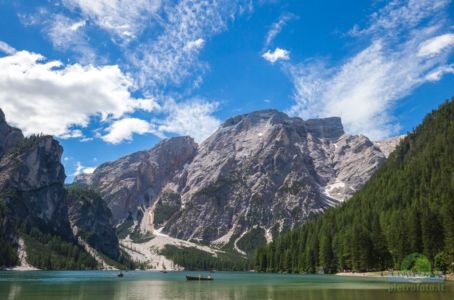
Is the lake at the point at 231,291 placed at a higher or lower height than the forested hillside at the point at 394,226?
lower

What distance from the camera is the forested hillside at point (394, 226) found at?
10962 cm

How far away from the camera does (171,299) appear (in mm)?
64938

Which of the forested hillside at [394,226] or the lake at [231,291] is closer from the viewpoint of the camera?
the lake at [231,291]

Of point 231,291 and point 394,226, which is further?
point 394,226

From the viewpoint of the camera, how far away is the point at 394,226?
12706 centimetres

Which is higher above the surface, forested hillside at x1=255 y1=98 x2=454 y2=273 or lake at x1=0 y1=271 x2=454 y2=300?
forested hillside at x1=255 y1=98 x2=454 y2=273

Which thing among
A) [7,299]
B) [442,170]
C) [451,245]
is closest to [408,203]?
[442,170]

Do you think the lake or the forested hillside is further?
the forested hillside

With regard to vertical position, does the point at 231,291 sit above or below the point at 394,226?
below

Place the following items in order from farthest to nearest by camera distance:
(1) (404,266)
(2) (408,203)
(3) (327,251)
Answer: (3) (327,251) < (2) (408,203) < (1) (404,266)

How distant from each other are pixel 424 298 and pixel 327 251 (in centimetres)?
11337

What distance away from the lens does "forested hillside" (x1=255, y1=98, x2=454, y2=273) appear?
110 meters

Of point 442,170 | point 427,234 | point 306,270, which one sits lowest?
point 306,270

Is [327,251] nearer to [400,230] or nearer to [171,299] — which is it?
[400,230]
